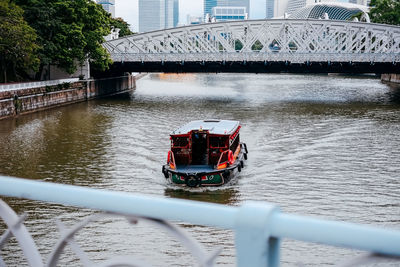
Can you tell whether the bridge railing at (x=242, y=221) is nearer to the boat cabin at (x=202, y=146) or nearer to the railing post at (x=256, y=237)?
the railing post at (x=256, y=237)

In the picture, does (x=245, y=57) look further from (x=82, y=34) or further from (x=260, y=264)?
(x=260, y=264)

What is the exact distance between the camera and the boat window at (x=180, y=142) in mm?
20375

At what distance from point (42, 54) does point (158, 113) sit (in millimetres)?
10993

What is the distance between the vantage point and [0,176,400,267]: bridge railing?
5.53 ft

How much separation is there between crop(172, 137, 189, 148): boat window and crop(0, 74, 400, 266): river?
1.39 meters

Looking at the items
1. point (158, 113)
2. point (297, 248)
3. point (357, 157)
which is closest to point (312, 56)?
point (158, 113)

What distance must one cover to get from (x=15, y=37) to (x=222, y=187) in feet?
81.6

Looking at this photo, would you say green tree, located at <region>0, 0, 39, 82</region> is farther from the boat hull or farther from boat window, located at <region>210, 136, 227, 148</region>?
the boat hull

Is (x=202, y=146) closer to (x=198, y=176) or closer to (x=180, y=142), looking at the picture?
(x=180, y=142)

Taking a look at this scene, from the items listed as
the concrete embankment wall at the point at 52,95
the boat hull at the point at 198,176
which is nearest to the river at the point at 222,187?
the boat hull at the point at 198,176

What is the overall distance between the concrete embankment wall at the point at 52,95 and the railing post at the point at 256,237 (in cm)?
3570

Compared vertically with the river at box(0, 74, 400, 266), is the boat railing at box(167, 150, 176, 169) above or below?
above

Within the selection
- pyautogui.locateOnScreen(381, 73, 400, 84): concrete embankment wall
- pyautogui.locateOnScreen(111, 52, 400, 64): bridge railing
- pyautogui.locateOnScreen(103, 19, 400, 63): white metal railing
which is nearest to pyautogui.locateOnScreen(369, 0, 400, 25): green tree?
pyautogui.locateOnScreen(381, 73, 400, 84): concrete embankment wall

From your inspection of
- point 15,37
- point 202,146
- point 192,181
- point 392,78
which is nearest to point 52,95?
point 15,37
